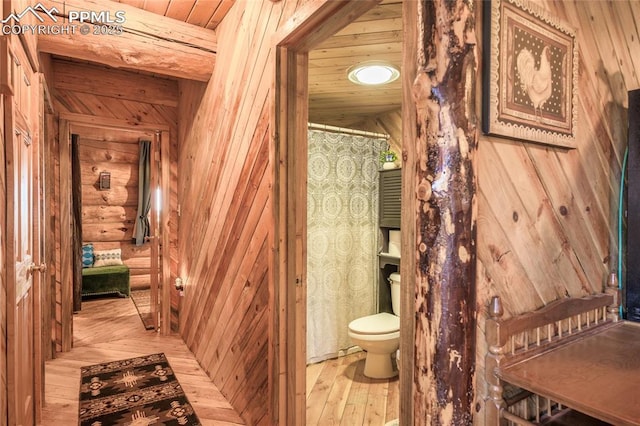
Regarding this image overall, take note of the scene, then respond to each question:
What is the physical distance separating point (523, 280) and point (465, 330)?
1.13ft

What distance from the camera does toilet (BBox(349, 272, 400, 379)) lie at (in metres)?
2.88

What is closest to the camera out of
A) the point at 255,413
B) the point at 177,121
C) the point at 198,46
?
the point at 255,413

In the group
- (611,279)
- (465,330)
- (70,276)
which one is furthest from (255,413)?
(70,276)

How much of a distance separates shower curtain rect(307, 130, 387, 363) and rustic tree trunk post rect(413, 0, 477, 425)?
2.28 m

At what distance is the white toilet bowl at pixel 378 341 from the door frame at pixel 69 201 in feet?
7.33

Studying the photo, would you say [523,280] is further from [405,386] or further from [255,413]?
[255,413]

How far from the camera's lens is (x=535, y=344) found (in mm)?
1237

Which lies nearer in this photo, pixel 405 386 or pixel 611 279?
pixel 405 386

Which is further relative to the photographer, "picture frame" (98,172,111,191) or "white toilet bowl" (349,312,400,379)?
"picture frame" (98,172,111,191)

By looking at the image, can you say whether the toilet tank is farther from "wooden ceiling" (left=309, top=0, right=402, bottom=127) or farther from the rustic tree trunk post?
the rustic tree trunk post

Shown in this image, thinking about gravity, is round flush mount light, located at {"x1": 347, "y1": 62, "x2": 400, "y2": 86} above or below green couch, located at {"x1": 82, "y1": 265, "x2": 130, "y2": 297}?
above

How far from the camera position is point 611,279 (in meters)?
1.51

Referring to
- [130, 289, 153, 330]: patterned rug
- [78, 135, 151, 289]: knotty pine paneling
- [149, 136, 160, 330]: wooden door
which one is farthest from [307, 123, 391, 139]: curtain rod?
[78, 135, 151, 289]: knotty pine paneling

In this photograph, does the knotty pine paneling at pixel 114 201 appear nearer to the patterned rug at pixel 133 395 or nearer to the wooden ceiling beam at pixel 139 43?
the patterned rug at pixel 133 395
